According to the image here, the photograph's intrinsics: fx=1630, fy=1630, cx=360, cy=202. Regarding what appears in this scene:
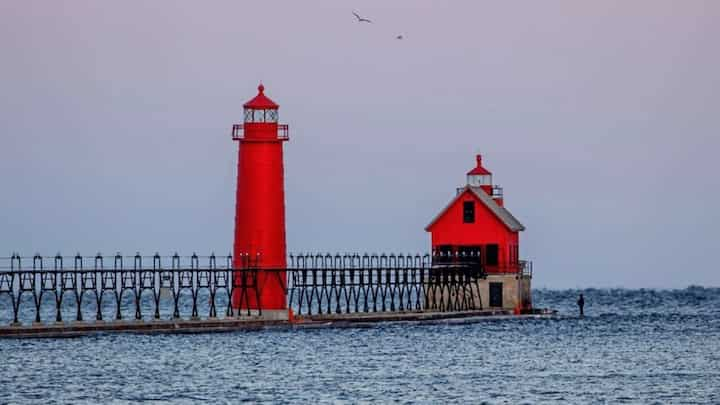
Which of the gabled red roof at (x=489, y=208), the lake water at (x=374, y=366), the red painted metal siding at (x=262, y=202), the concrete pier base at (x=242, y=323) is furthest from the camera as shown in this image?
the gabled red roof at (x=489, y=208)

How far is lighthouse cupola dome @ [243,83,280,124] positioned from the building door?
1914cm

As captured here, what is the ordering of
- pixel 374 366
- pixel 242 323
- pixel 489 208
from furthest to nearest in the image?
pixel 489 208, pixel 242 323, pixel 374 366

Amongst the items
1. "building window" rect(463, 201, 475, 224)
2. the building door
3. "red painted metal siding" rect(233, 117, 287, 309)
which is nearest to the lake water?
"red painted metal siding" rect(233, 117, 287, 309)

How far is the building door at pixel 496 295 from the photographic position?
8312cm

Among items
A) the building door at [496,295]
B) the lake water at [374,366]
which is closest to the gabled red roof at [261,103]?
the lake water at [374,366]

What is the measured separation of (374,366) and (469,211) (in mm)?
28776

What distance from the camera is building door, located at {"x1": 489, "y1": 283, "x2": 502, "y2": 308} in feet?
273

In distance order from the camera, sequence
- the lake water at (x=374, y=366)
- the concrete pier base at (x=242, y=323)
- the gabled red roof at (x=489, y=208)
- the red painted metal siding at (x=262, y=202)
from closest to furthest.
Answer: the lake water at (x=374, y=366) → the concrete pier base at (x=242, y=323) → the red painted metal siding at (x=262, y=202) → the gabled red roof at (x=489, y=208)

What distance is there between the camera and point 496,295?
83.4m

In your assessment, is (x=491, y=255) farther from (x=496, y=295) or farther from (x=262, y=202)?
(x=262, y=202)

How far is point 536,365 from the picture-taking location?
55.5 metres

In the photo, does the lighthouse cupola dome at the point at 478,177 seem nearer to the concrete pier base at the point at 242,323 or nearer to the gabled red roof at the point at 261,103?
the concrete pier base at the point at 242,323

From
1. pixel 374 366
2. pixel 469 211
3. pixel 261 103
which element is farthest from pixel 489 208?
pixel 374 366

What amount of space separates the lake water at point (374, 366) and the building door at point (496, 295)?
860 centimetres
